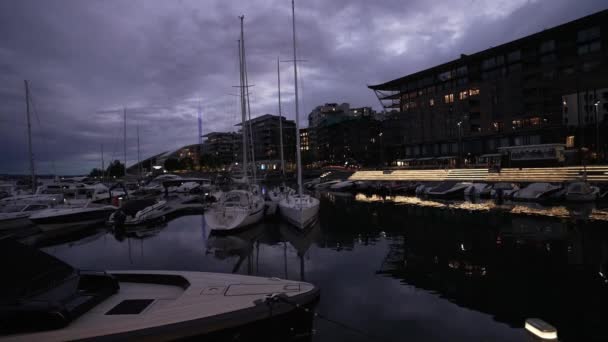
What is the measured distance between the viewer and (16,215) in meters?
25.1

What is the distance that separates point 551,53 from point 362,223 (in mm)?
68258

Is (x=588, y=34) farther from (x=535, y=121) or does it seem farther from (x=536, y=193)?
(x=536, y=193)

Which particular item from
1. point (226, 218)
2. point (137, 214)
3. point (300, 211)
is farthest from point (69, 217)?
point (300, 211)

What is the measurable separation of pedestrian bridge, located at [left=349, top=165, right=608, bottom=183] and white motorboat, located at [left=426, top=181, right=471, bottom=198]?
24.4 feet

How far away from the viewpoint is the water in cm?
904

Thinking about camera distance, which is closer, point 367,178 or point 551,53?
point 551,53

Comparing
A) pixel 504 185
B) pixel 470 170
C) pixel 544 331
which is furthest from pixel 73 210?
pixel 470 170

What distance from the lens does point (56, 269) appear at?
699cm

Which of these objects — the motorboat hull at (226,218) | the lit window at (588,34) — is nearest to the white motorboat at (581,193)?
the motorboat hull at (226,218)

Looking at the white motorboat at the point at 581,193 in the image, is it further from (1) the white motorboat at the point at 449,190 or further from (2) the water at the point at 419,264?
(1) the white motorboat at the point at 449,190

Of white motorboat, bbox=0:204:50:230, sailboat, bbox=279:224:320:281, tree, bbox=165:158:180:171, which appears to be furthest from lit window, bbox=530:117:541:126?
tree, bbox=165:158:180:171

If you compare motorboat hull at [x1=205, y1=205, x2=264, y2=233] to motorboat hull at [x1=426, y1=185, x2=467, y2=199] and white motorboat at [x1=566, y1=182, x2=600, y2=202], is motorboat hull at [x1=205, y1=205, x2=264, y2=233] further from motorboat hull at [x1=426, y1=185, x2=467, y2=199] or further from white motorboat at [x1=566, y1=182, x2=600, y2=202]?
white motorboat at [x1=566, y1=182, x2=600, y2=202]

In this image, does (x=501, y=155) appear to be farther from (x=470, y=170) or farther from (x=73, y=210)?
(x=73, y=210)

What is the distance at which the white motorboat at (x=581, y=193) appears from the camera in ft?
112
